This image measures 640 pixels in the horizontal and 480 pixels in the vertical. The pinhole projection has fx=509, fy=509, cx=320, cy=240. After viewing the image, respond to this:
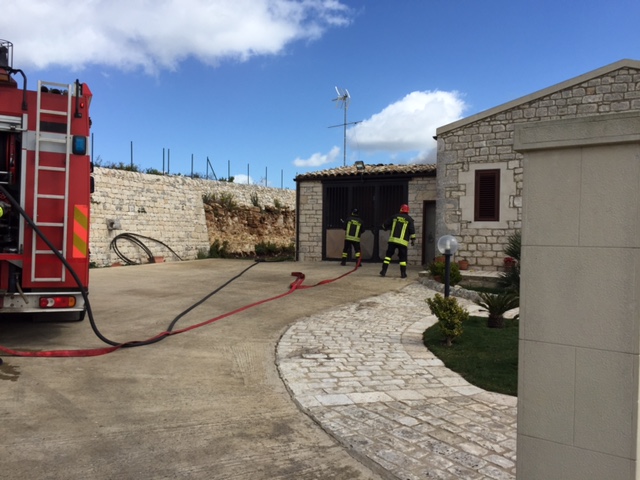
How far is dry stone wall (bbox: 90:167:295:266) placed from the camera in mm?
16109

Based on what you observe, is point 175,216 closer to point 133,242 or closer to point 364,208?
point 133,242

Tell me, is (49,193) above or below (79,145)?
below

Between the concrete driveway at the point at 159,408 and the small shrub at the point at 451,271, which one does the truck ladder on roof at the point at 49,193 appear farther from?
the small shrub at the point at 451,271

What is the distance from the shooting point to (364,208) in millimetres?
16344

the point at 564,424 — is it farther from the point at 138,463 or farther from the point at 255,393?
the point at 255,393

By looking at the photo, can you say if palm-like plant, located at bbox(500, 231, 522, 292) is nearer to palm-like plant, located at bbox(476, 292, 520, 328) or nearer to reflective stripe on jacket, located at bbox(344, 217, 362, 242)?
palm-like plant, located at bbox(476, 292, 520, 328)

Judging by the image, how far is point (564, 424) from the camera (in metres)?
2.32

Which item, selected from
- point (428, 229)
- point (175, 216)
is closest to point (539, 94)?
point (428, 229)

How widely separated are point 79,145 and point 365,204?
11574 mm

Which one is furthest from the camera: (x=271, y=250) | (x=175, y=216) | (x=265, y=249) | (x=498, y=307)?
(x=271, y=250)

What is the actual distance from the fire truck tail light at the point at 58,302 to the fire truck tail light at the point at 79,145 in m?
1.55

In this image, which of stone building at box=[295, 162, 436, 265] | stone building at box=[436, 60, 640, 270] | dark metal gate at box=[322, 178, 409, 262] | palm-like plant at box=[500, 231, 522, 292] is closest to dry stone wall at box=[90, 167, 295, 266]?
stone building at box=[295, 162, 436, 265]

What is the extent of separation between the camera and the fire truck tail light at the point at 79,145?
545 cm

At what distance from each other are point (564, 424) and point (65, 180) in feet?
16.7
